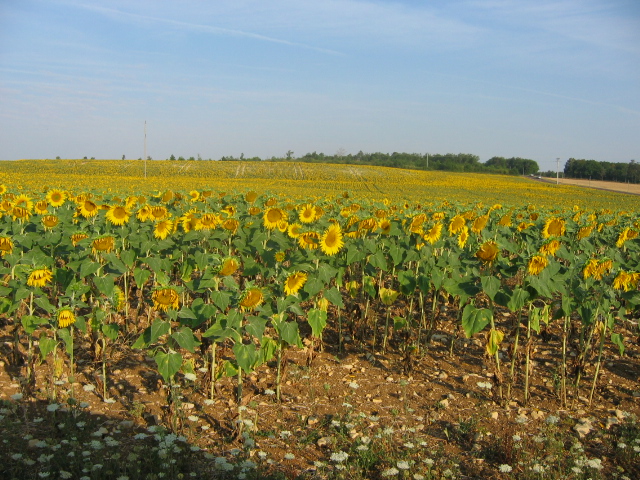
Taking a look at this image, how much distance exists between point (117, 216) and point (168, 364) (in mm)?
2633

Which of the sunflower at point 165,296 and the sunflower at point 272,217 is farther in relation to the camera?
the sunflower at point 272,217

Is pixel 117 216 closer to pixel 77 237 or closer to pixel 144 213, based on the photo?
pixel 144 213

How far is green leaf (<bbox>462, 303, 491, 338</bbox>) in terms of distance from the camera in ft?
14.1

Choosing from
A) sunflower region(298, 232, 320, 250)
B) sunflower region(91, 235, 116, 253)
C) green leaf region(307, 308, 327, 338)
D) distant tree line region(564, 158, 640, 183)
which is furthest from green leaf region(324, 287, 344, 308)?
distant tree line region(564, 158, 640, 183)

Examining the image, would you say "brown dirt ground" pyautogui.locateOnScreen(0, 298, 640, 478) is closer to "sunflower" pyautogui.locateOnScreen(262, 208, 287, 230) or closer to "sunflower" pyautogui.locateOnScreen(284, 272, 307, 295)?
"sunflower" pyautogui.locateOnScreen(284, 272, 307, 295)

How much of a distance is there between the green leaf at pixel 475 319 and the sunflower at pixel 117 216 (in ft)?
12.2

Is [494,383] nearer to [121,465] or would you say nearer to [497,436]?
[497,436]

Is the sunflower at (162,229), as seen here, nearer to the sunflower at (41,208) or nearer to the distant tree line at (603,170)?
the sunflower at (41,208)

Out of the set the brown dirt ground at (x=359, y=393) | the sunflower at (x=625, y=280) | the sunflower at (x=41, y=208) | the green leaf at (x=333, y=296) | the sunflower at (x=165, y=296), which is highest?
the sunflower at (x=41, y=208)

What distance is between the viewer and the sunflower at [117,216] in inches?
232

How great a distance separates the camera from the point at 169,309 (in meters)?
4.03

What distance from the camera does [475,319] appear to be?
4344mm

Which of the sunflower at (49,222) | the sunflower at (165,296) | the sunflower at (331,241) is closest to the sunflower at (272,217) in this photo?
the sunflower at (331,241)

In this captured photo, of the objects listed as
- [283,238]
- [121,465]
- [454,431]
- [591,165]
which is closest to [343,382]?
[454,431]
